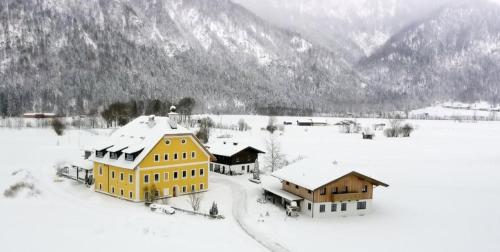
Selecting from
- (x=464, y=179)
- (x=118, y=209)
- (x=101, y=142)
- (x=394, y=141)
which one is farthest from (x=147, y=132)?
(x=394, y=141)

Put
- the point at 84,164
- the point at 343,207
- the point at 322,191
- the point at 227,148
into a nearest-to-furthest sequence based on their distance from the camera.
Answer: the point at 322,191, the point at 343,207, the point at 84,164, the point at 227,148

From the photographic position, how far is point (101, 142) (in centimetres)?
5956

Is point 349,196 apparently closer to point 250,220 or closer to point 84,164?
point 250,220

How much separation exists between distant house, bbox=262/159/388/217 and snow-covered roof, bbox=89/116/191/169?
49.9ft

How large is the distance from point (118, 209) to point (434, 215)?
33.7m

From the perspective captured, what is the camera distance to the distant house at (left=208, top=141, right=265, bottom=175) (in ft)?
242

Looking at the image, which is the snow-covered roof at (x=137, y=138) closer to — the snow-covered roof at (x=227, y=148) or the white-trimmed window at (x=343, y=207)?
the snow-covered roof at (x=227, y=148)

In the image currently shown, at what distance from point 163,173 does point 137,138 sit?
19.0 ft

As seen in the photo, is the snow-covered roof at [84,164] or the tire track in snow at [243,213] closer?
the tire track in snow at [243,213]

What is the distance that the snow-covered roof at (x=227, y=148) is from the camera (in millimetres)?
73812

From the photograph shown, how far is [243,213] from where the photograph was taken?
158 feet

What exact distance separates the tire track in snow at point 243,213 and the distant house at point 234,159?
5157 mm

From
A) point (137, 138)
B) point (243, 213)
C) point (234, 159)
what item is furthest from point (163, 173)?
point (234, 159)

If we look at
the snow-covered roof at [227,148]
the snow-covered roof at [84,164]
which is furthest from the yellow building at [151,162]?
the snow-covered roof at [227,148]
